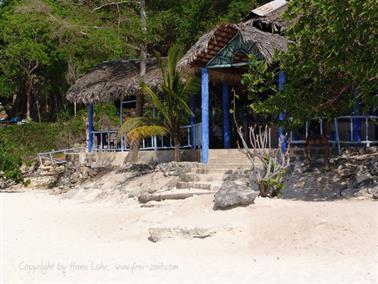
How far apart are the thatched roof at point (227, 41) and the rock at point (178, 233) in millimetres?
5680

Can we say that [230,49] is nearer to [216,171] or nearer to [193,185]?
[216,171]

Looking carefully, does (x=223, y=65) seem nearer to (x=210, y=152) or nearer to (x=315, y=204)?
(x=210, y=152)

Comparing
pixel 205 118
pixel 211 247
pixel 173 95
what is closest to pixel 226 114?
pixel 205 118

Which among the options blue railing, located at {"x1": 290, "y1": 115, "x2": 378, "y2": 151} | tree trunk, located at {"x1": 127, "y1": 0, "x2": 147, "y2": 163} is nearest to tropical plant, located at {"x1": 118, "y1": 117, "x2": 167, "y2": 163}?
tree trunk, located at {"x1": 127, "y1": 0, "x2": 147, "y2": 163}

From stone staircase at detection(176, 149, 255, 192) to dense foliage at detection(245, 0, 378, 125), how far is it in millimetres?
2278

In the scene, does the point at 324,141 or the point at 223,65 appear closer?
the point at 324,141

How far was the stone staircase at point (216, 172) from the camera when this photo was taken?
1308 cm

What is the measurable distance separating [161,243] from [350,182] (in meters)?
4.99

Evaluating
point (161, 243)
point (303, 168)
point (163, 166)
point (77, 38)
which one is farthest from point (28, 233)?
point (77, 38)

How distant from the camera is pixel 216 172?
14023 millimetres

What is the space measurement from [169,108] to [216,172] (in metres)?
2.50

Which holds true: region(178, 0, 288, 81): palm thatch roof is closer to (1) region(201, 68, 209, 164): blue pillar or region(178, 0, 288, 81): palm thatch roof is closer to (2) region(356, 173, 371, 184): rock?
(1) region(201, 68, 209, 164): blue pillar

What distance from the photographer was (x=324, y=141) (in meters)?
12.8

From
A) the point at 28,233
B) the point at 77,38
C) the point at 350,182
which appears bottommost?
the point at 28,233
